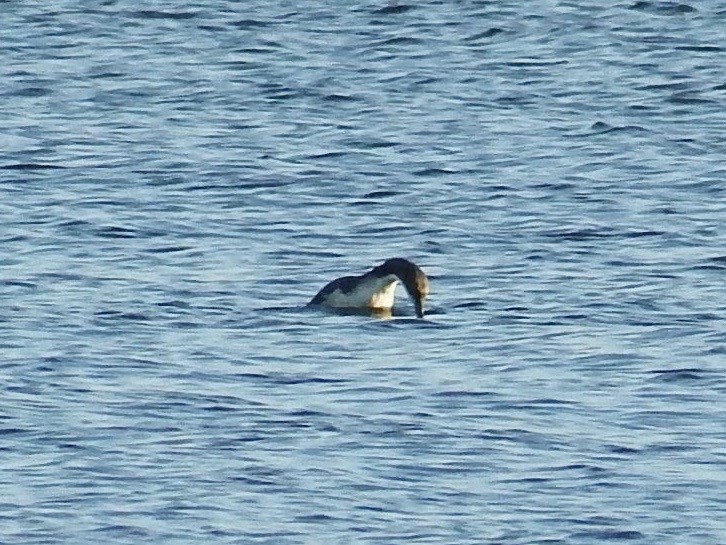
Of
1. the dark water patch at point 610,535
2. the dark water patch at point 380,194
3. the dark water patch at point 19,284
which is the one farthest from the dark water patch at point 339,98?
the dark water patch at point 610,535

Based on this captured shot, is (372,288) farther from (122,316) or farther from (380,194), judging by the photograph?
(380,194)

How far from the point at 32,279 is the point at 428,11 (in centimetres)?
1443

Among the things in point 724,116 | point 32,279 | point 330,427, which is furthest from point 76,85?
point 330,427

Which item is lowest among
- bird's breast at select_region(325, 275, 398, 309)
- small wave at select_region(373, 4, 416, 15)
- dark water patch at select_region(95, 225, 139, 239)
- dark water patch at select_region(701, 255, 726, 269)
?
A: small wave at select_region(373, 4, 416, 15)

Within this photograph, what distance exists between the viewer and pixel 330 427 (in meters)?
14.1

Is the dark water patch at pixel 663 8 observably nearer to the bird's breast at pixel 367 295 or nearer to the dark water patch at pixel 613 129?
the dark water patch at pixel 613 129

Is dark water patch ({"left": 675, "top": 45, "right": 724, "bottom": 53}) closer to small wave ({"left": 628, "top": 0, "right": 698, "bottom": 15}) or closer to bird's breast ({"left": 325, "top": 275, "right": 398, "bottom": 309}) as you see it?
small wave ({"left": 628, "top": 0, "right": 698, "bottom": 15})

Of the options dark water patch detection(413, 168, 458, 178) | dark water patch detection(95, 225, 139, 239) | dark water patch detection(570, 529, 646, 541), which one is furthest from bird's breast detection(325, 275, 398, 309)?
dark water patch detection(570, 529, 646, 541)

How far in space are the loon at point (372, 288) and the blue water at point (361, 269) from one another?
0.70 feet

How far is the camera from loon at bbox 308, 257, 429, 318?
17.6 metres

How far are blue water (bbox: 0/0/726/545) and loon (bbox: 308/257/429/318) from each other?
213 mm

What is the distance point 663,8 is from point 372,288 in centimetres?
1493

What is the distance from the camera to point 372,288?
17812mm

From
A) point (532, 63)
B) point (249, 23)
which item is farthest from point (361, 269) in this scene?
point (249, 23)
